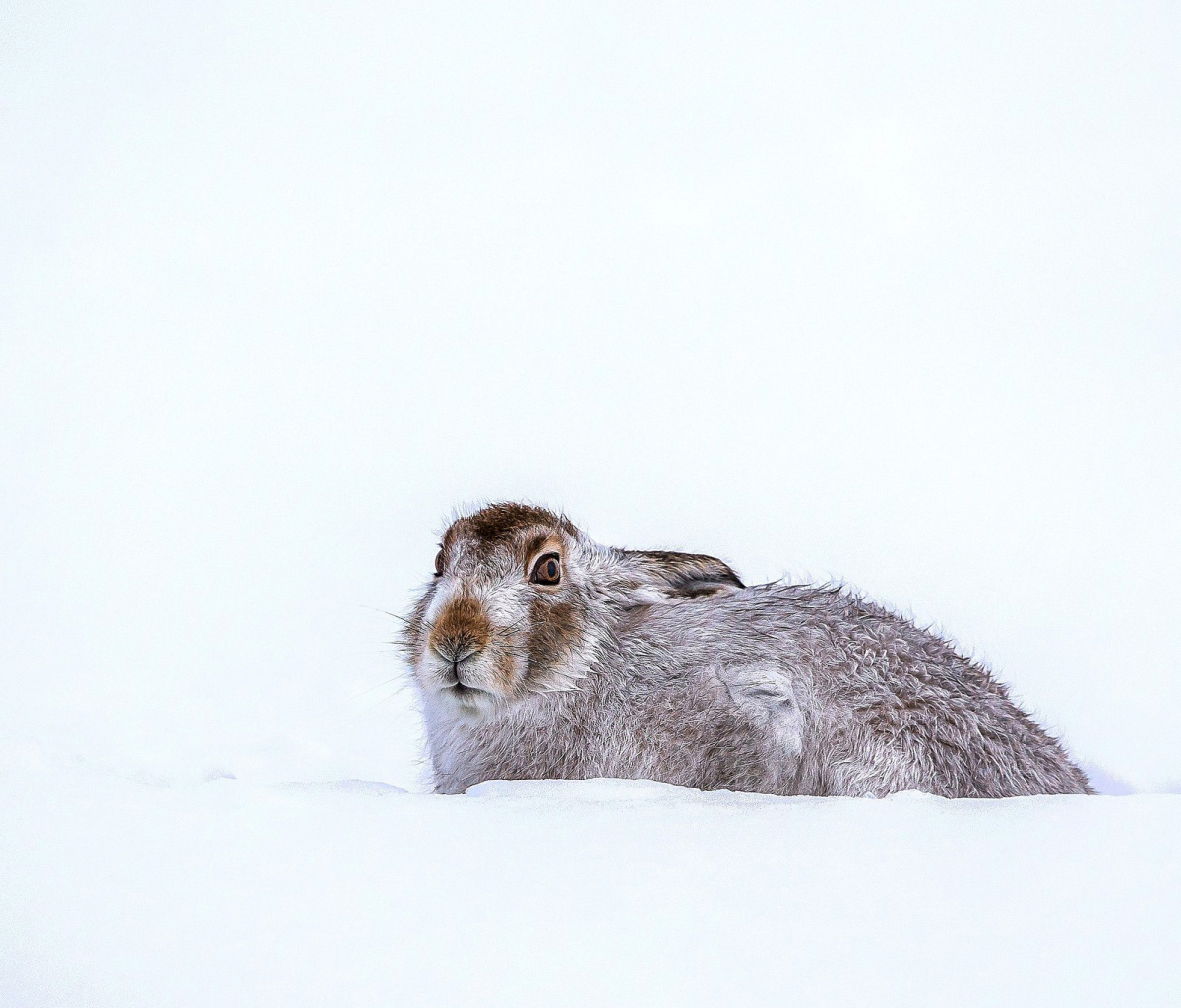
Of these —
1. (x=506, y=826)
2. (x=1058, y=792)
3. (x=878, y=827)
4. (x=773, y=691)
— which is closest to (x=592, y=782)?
(x=506, y=826)

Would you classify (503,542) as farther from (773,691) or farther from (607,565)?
(773,691)

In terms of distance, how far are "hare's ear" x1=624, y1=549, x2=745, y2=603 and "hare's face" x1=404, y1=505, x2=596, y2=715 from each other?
0.58 feet

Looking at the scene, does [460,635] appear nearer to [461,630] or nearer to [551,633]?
[461,630]

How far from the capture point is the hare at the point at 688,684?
9.95 ft

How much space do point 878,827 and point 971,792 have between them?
0.43 metres

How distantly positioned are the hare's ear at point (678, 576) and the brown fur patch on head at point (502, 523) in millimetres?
283

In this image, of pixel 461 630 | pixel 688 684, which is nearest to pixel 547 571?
pixel 461 630

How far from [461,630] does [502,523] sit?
18.6 inches

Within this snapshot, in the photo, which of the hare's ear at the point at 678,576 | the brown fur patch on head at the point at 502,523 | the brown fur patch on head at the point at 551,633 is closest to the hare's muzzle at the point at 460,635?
the brown fur patch on head at the point at 551,633

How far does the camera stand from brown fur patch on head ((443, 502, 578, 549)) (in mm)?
3547

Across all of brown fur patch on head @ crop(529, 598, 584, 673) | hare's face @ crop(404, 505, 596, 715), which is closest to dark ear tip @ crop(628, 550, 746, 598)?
hare's face @ crop(404, 505, 596, 715)

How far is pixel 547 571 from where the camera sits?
11.5 feet

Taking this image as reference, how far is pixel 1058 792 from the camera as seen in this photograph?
3111 mm

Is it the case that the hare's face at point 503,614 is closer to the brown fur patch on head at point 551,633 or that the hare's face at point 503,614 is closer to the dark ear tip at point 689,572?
the brown fur patch on head at point 551,633
